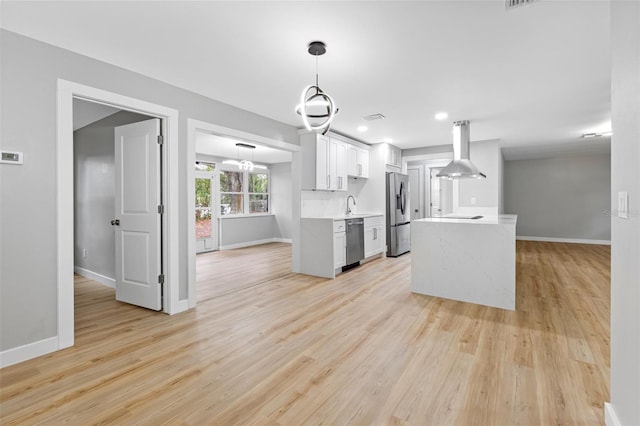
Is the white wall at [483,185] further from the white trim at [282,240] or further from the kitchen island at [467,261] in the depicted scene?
the white trim at [282,240]

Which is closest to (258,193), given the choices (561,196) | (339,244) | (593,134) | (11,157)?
(339,244)

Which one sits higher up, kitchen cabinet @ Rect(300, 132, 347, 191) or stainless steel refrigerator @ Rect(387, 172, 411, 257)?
kitchen cabinet @ Rect(300, 132, 347, 191)

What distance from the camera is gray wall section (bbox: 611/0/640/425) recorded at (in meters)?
Result: 1.27

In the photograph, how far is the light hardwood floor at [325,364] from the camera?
1.77 m

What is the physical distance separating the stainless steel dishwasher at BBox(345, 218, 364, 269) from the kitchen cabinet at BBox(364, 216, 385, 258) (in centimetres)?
22

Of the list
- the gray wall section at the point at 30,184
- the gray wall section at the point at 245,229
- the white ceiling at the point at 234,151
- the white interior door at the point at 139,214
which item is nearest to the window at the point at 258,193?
the gray wall section at the point at 245,229

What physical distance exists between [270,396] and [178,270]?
2037mm

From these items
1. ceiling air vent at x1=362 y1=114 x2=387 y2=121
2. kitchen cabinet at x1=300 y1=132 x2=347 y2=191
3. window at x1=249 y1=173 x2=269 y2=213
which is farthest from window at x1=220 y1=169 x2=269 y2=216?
ceiling air vent at x1=362 y1=114 x2=387 y2=121

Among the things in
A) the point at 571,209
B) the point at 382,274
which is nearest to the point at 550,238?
the point at 571,209

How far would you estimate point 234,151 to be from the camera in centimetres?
745

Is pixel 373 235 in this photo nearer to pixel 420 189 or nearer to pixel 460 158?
pixel 460 158

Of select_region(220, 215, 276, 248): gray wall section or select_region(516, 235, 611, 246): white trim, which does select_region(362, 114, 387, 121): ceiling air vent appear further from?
select_region(516, 235, 611, 246): white trim

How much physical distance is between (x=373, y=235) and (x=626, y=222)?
188 inches

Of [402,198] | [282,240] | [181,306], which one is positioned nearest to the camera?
[181,306]
